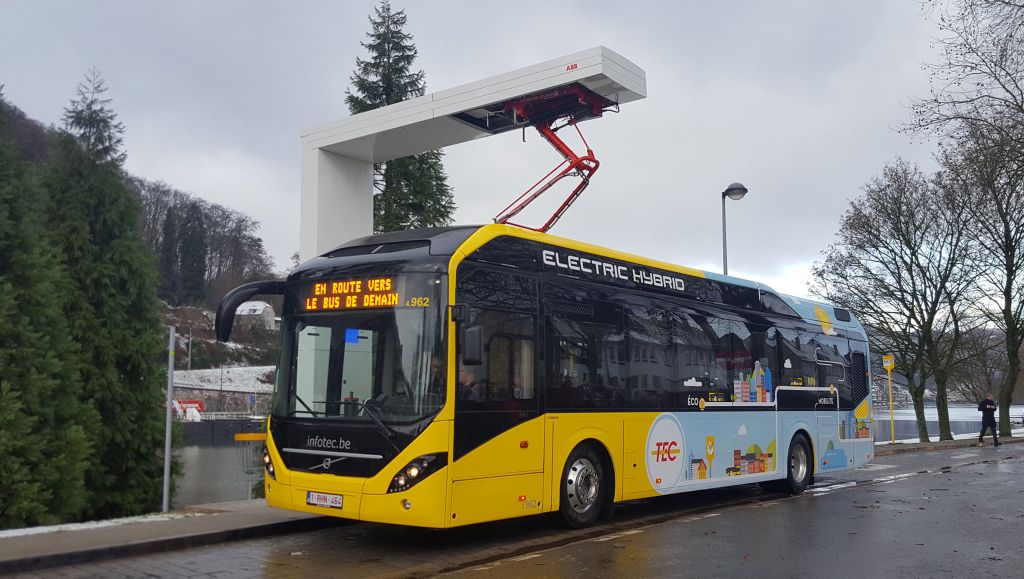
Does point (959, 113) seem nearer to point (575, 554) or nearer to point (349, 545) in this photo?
point (575, 554)

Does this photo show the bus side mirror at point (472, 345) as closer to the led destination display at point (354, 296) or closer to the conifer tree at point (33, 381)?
the led destination display at point (354, 296)

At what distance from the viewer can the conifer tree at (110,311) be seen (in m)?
13.3

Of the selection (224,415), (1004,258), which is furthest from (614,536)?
(224,415)

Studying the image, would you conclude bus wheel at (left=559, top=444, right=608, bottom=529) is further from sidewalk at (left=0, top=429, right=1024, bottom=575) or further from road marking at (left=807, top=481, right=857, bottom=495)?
road marking at (left=807, top=481, right=857, bottom=495)

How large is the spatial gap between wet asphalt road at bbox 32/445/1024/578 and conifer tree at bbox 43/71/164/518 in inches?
200

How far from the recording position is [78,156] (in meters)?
14.3

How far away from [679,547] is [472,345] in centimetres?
323

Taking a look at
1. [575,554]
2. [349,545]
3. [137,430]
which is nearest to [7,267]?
[137,430]

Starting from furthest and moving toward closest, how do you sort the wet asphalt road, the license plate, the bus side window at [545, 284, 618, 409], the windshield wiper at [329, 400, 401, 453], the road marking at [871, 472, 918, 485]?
1. the road marking at [871, 472, 918, 485]
2. the bus side window at [545, 284, 618, 409]
3. the license plate
4. the windshield wiper at [329, 400, 401, 453]
5. the wet asphalt road

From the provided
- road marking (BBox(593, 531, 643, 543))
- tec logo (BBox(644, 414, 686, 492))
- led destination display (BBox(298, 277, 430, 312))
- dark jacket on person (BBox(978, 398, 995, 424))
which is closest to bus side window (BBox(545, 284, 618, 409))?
tec logo (BBox(644, 414, 686, 492))

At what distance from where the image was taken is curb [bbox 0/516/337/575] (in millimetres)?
7602

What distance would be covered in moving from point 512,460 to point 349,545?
6.52ft

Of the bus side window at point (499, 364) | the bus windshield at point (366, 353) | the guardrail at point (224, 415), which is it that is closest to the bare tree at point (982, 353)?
the bus side window at point (499, 364)

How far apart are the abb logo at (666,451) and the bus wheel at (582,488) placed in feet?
3.46
